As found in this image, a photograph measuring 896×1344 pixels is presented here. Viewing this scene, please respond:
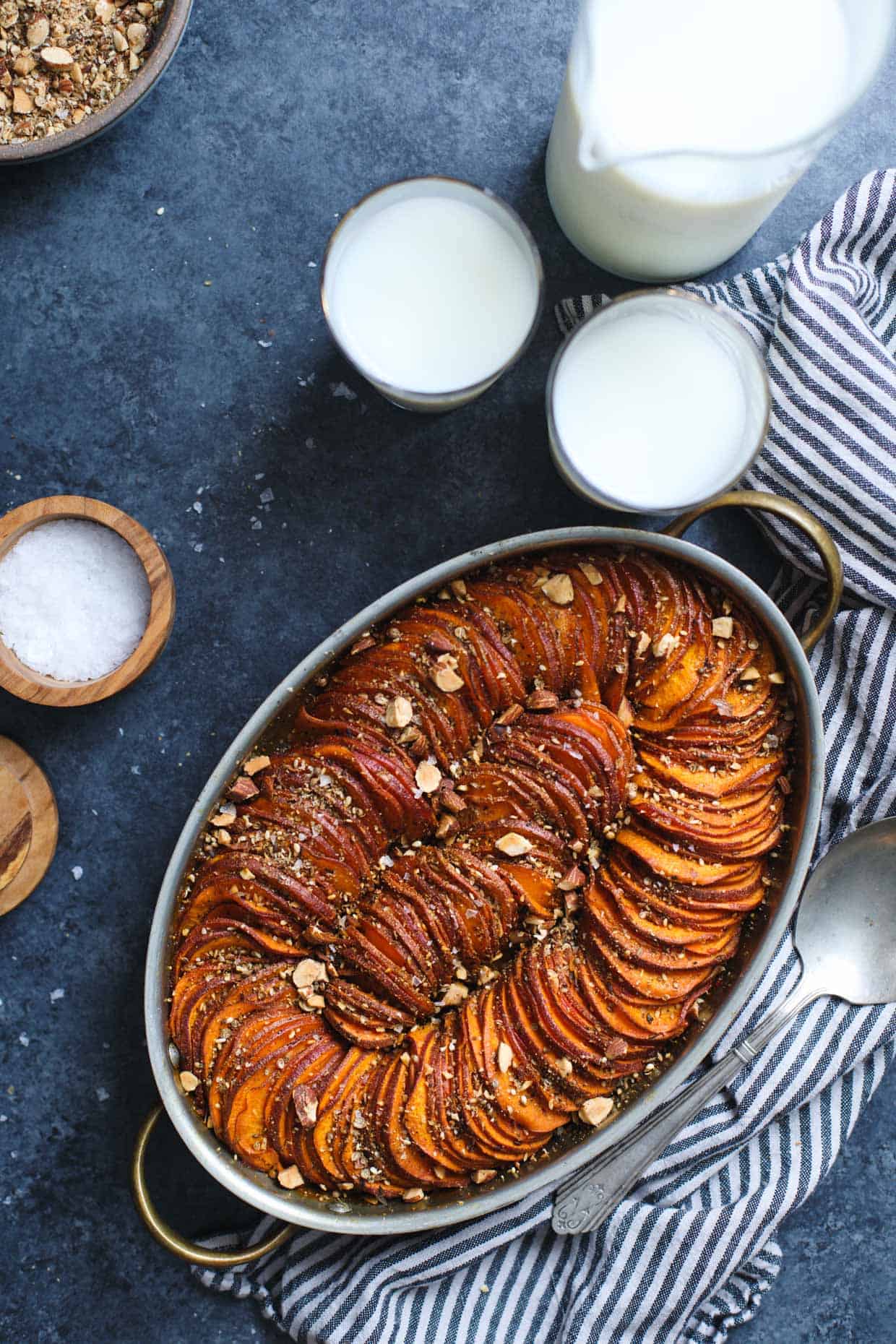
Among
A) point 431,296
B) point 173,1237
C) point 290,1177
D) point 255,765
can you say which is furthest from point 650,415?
point 173,1237

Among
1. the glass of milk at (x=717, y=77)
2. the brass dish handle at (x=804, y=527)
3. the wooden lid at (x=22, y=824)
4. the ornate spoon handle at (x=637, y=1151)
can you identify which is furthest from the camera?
the wooden lid at (x=22, y=824)

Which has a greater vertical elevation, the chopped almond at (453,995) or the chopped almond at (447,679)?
the chopped almond at (447,679)

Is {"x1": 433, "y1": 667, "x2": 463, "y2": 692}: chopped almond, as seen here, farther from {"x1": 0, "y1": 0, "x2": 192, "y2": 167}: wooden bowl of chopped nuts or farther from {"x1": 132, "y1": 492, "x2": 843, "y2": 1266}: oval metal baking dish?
{"x1": 0, "y1": 0, "x2": 192, "y2": 167}: wooden bowl of chopped nuts

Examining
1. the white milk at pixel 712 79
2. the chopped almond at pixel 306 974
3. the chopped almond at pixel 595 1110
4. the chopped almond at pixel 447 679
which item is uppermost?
the white milk at pixel 712 79

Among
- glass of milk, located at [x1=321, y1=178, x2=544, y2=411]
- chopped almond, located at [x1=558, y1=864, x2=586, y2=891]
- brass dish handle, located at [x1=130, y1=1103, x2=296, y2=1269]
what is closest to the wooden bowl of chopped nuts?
glass of milk, located at [x1=321, y1=178, x2=544, y2=411]

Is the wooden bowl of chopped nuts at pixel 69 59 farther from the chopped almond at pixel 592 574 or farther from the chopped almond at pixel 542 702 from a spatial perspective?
the chopped almond at pixel 542 702

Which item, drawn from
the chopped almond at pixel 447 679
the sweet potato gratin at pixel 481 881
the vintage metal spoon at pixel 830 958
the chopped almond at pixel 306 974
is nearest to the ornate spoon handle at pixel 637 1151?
the vintage metal spoon at pixel 830 958
